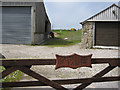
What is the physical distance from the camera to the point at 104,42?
479 inches

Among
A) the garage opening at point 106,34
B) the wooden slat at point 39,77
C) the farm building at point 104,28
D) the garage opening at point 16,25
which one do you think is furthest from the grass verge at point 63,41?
the wooden slat at point 39,77

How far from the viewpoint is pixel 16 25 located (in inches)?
555

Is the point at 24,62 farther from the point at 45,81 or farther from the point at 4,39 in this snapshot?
the point at 4,39

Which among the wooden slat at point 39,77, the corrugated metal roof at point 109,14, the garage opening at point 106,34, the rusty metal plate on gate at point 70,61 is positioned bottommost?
the wooden slat at point 39,77

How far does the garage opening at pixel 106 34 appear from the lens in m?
12.0

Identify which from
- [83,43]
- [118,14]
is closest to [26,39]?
[83,43]

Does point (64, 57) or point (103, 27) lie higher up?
point (103, 27)

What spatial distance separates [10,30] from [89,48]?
8024 mm

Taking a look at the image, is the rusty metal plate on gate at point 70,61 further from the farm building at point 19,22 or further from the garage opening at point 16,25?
the garage opening at point 16,25

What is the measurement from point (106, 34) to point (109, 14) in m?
1.71

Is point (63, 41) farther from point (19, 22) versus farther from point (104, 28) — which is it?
point (104, 28)

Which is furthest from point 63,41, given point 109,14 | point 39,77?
point 39,77

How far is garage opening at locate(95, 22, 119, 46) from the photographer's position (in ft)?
39.2

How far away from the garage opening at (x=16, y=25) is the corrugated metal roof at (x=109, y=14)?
6.40m
